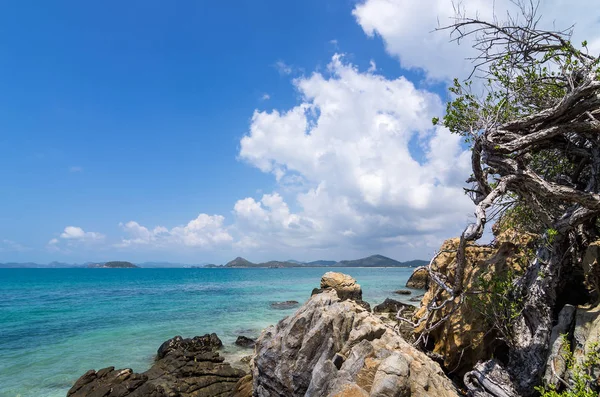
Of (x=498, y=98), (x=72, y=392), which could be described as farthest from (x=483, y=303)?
(x=72, y=392)

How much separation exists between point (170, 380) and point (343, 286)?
24.3 meters

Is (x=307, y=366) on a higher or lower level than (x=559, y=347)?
lower

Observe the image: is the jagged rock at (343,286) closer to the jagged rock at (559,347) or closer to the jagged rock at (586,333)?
the jagged rock at (559,347)

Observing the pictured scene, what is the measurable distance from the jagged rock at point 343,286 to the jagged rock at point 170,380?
20450mm

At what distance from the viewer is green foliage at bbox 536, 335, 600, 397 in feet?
20.3

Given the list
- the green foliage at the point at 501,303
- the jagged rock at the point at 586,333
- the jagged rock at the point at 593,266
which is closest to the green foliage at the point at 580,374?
the jagged rock at the point at 586,333

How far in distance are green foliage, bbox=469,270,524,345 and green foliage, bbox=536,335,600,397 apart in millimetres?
1614

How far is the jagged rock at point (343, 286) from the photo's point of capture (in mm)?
36406

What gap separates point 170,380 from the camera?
1506cm

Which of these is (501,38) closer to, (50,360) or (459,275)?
(459,275)

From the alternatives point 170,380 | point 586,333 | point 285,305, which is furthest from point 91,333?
point 586,333

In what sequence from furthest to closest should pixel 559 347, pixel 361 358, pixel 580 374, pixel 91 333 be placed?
1. pixel 91 333
2. pixel 559 347
3. pixel 361 358
4. pixel 580 374

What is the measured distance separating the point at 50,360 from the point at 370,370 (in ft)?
70.8

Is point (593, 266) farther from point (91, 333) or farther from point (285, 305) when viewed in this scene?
point (285, 305)
